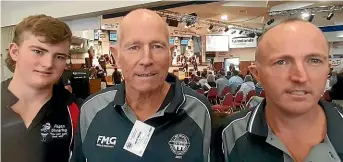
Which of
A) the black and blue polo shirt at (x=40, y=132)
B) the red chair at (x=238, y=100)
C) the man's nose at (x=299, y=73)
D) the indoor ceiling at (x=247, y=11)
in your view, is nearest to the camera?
the man's nose at (x=299, y=73)

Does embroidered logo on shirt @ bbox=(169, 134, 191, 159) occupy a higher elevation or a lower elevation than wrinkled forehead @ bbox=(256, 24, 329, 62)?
lower

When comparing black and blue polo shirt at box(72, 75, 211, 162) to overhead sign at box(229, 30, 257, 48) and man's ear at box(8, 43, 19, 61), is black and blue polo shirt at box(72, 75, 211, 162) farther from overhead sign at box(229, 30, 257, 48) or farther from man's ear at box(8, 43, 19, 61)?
overhead sign at box(229, 30, 257, 48)

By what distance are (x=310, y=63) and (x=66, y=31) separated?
1.01 metres

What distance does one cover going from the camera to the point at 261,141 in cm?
123

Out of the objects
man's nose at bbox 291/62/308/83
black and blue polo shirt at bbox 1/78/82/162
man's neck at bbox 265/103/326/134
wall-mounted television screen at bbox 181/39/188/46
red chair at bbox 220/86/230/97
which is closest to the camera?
man's nose at bbox 291/62/308/83

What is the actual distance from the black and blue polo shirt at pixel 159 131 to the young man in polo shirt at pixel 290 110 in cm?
12

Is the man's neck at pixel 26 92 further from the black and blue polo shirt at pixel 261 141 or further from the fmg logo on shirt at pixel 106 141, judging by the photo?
the black and blue polo shirt at pixel 261 141

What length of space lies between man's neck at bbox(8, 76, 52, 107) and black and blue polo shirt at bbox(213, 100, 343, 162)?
2.60 feet

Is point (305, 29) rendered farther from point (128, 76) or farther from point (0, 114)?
point (0, 114)

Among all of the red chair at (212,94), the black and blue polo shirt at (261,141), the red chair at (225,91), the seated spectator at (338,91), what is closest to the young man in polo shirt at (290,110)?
the black and blue polo shirt at (261,141)

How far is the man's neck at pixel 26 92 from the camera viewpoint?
1.49 m

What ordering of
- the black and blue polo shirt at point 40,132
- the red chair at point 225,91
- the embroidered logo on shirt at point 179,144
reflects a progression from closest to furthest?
1. the embroidered logo on shirt at point 179,144
2. the black and blue polo shirt at point 40,132
3. the red chair at point 225,91

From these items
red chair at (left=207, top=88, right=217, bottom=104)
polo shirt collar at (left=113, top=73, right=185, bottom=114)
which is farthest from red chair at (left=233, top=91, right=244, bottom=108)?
polo shirt collar at (left=113, top=73, right=185, bottom=114)

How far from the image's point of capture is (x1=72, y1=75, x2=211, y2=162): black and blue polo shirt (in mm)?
1331
